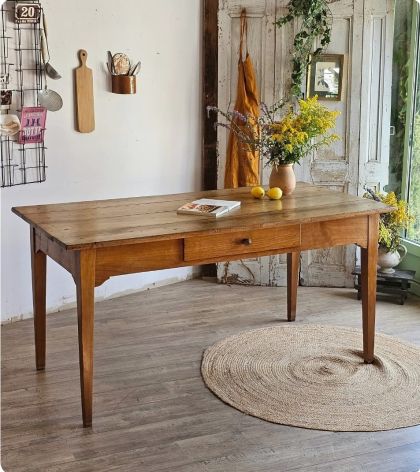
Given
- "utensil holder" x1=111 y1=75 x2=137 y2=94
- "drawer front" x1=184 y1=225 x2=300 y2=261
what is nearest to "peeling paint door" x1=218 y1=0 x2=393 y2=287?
"utensil holder" x1=111 y1=75 x2=137 y2=94

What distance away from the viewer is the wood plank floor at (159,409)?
3.25 metres

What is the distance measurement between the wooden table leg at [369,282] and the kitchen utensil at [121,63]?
2005mm

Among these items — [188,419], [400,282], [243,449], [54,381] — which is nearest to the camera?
[243,449]

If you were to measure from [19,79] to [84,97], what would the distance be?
448 mm

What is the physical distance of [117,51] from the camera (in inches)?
200

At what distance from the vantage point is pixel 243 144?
5406mm

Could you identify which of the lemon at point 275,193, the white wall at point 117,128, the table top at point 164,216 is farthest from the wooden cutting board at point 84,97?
the lemon at point 275,193

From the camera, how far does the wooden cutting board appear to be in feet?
16.1

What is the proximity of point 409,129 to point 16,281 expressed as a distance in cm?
285

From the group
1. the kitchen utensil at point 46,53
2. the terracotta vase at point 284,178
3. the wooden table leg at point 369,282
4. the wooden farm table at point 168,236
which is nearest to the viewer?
the wooden farm table at point 168,236

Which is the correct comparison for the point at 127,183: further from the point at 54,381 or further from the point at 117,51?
the point at 54,381

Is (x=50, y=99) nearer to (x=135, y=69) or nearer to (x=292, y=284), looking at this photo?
(x=135, y=69)

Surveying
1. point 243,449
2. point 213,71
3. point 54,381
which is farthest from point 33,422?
point 213,71

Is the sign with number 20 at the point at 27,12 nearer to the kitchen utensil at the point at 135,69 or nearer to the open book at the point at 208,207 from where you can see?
the kitchen utensil at the point at 135,69
